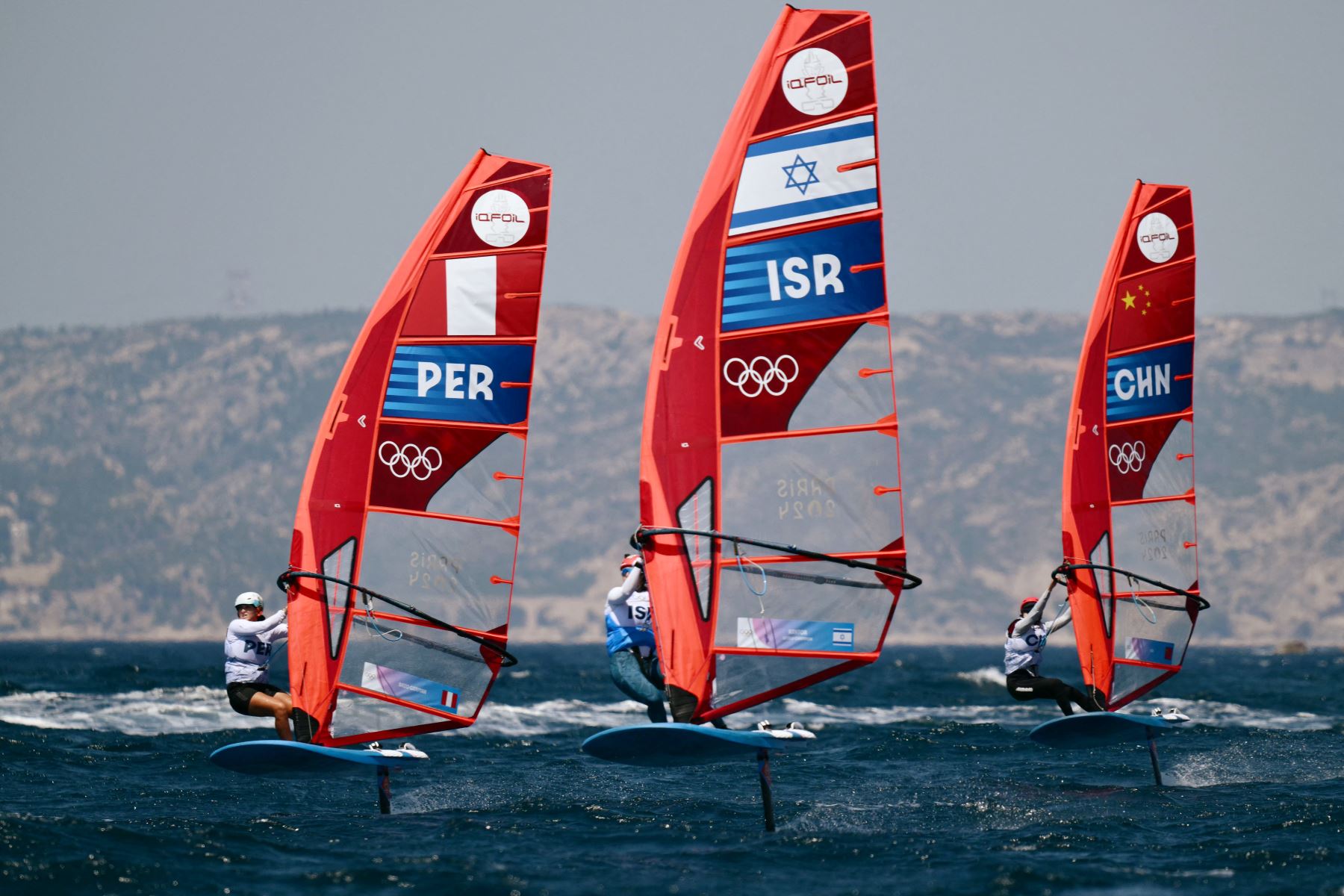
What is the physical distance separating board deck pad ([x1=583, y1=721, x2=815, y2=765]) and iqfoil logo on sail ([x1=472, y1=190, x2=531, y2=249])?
4900mm

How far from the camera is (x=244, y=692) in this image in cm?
1551

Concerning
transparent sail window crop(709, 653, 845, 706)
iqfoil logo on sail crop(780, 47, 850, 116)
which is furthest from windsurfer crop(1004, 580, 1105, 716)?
iqfoil logo on sail crop(780, 47, 850, 116)

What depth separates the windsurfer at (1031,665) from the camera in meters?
18.6

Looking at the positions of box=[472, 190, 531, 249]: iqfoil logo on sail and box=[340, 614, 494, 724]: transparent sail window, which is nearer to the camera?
box=[340, 614, 494, 724]: transparent sail window

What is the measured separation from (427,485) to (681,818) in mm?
4222

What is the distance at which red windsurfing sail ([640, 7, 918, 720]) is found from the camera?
46.6ft

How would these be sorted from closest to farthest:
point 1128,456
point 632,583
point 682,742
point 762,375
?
point 682,742
point 762,375
point 632,583
point 1128,456

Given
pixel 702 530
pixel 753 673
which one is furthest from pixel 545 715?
pixel 702 530

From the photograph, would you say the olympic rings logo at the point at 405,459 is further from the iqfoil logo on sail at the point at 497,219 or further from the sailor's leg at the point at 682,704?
the sailor's leg at the point at 682,704

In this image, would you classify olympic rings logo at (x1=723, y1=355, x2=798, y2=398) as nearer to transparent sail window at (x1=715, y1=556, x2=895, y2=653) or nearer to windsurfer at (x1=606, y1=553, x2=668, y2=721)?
transparent sail window at (x1=715, y1=556, x2=895, y2=653)

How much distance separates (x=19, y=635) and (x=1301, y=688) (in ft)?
497

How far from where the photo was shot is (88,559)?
18662 cm

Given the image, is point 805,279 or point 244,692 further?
point 244,692

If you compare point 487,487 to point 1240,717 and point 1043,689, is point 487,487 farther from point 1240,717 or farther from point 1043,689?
point 1240,717
